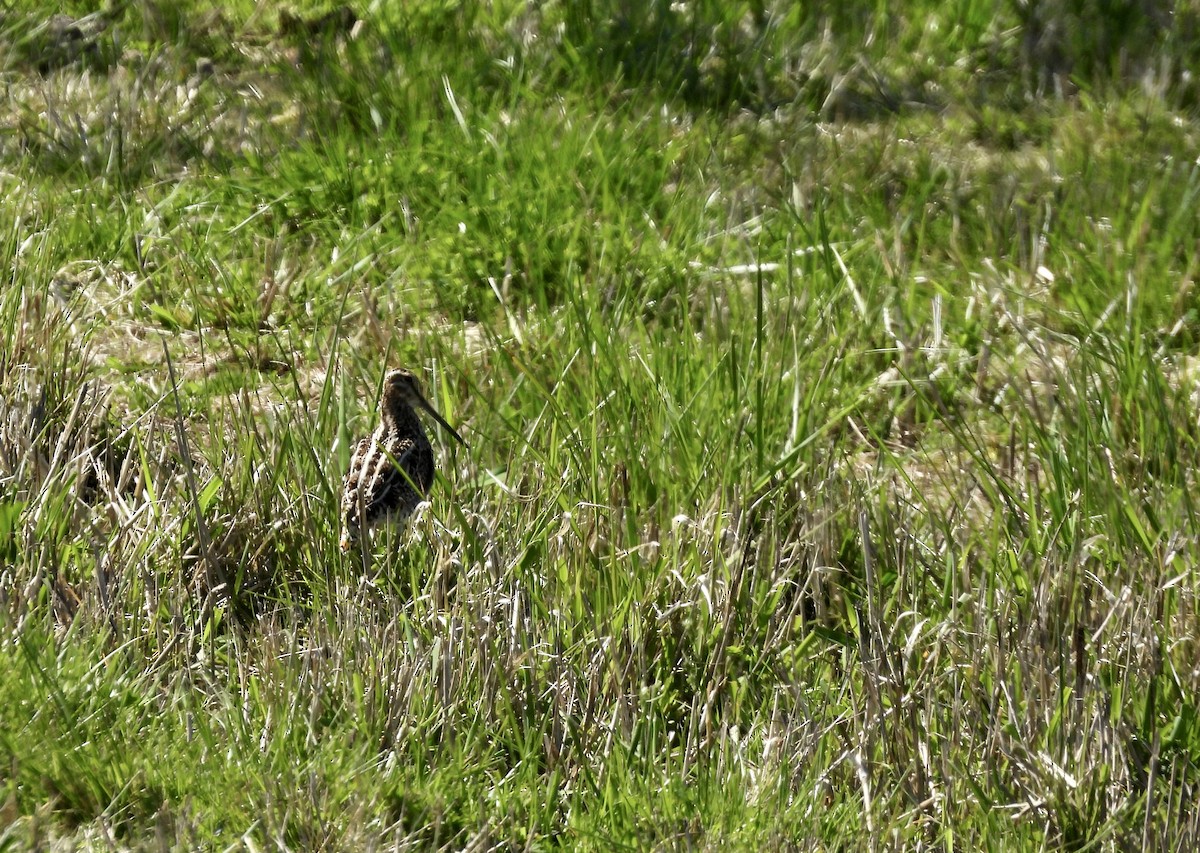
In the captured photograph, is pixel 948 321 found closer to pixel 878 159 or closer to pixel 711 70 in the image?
pixel 878 159

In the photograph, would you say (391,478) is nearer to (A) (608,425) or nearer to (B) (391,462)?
(B) (391,462)

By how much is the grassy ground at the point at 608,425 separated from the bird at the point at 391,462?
93 millimetres

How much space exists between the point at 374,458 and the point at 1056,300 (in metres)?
2.28

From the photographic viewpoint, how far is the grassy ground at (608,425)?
3.09m

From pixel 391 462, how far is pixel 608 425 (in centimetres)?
56

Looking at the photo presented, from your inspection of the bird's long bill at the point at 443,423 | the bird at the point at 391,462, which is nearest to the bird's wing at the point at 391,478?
the bird at the point at 391,462

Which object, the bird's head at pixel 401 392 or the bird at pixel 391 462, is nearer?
the bird at pixel 391 462

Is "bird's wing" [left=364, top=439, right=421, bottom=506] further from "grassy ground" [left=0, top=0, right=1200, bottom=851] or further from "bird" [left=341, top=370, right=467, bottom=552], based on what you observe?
"grassy ground" [left=0, top=0, right=1200, bottom=851]

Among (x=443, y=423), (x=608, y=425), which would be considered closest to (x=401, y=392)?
(x=443, y=423)

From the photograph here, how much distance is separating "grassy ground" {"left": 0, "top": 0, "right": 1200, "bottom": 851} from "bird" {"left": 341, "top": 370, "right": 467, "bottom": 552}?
0.09m

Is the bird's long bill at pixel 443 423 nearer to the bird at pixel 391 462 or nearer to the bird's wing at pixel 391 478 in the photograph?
the bird at pixel 391 462

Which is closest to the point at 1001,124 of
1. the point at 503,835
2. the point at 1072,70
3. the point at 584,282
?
the point at 1072,70

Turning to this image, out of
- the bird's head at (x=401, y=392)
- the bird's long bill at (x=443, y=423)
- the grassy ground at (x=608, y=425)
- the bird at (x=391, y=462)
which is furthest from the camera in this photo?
the bird's head at (x=401, y=392)

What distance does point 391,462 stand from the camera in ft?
13.3
